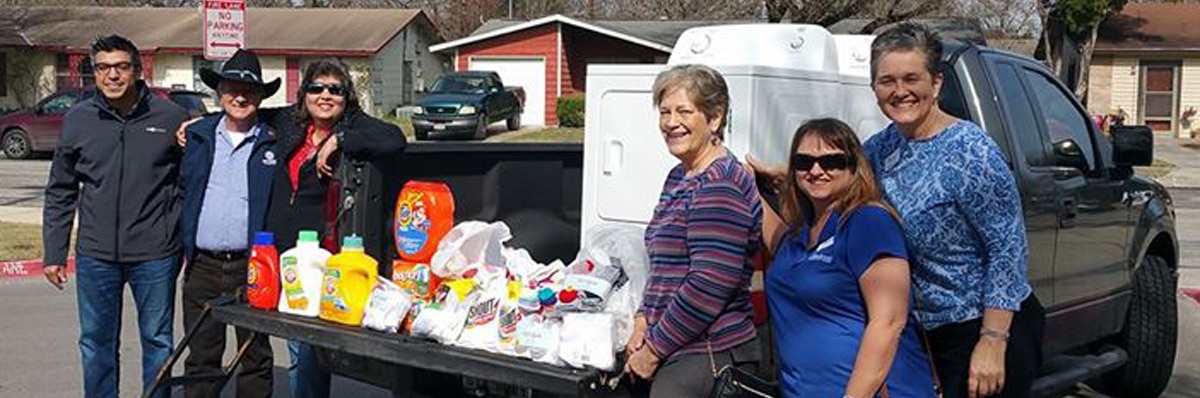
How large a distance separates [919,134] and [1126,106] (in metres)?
37.1

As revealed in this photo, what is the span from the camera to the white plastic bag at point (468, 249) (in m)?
4.27

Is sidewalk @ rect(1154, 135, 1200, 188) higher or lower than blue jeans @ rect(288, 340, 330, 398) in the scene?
higher

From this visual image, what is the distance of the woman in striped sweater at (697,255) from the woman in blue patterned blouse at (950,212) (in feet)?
1.46

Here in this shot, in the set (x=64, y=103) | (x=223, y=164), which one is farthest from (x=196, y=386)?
(x=64, y=103)

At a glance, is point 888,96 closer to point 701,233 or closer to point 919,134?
point 919,134

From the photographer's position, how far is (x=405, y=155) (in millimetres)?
4695

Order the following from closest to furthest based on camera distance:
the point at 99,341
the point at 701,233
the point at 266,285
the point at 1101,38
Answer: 1. the point at 701,233
2. the point at 266,285
3. the point at 99,341
4. the point at 1101,38

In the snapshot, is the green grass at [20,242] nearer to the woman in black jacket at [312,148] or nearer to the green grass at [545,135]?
the woman in black jacket at [312,148]

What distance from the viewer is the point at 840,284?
3375 millimetres

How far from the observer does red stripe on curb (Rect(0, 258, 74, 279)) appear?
11.5 meters

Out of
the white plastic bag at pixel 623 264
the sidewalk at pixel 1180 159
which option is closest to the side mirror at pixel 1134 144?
the white plastic bag at pixel 623 264

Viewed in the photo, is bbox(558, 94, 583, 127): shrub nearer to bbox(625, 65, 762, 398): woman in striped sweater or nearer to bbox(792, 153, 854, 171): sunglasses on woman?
bbox(625, 65, 762, 398): woman in striped sweater

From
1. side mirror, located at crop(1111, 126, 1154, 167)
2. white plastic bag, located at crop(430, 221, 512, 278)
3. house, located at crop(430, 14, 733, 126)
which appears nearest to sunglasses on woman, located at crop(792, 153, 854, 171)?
white plastic bag, located at crop(430, 221, 512, 278)

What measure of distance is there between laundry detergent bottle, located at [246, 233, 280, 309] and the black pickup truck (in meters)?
0.09
